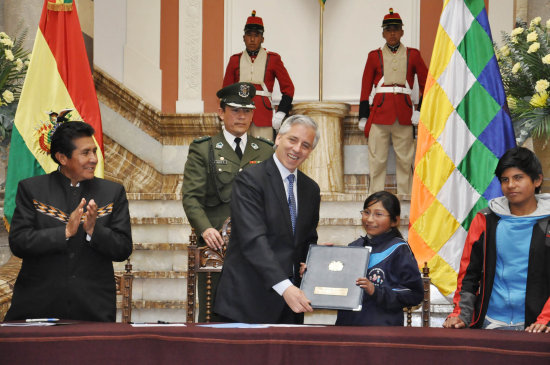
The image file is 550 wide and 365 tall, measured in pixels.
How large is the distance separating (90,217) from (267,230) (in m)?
0.75

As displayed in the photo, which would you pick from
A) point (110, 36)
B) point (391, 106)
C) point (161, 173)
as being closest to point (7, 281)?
point (161, 173)

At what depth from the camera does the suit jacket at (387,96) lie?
7531 mm

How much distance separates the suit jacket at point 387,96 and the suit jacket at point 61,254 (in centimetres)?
480

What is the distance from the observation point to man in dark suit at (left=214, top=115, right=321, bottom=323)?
286 centimetres

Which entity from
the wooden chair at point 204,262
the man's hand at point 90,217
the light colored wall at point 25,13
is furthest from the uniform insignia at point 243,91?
the light colored wall at point 25,13

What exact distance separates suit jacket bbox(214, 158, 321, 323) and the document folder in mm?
136

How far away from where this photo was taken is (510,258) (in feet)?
9.58

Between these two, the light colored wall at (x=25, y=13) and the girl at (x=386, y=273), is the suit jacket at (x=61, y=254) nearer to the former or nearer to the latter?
the girl at (x=386, y=273)

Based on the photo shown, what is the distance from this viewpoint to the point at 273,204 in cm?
292

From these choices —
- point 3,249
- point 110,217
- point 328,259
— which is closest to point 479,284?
point 328,259

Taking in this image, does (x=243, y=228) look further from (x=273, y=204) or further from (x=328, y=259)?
(x=328, y=259)

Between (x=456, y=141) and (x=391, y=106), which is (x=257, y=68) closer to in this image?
(x=391, y=106)

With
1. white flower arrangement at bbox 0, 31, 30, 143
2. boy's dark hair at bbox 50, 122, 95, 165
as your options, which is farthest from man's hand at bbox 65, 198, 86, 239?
white flower arrangement at bbox 0, 31, 30, 143

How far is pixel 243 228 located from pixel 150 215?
3891 millimetres
